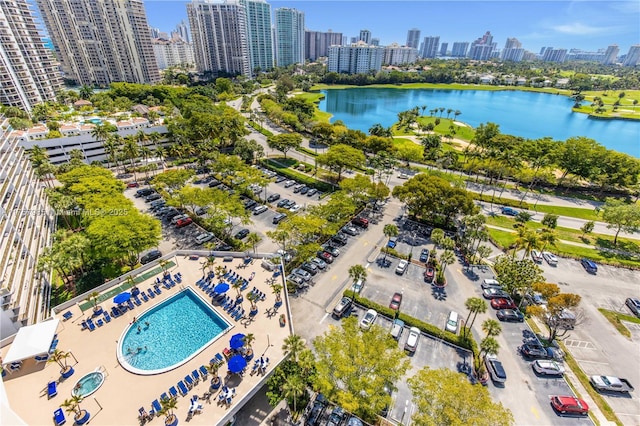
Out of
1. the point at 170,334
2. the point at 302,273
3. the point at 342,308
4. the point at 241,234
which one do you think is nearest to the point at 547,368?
the point at 342,308

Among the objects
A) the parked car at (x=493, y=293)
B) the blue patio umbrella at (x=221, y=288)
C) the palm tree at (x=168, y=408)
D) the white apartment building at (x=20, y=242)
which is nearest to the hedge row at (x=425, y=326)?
the parked car at (x=493, y=293)

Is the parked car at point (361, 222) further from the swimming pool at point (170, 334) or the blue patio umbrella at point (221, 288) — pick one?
the swimming pool at point (170, 334)

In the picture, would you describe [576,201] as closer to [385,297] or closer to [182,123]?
[385,297]

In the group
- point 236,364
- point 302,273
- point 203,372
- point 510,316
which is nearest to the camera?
point 236,364

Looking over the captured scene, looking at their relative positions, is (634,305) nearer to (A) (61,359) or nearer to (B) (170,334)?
(B) (170,334)

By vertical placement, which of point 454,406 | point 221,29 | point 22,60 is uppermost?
point 221,29

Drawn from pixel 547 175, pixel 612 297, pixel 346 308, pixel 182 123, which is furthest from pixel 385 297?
pixel 182 123

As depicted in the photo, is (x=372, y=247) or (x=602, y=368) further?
(x=372, y=247)
